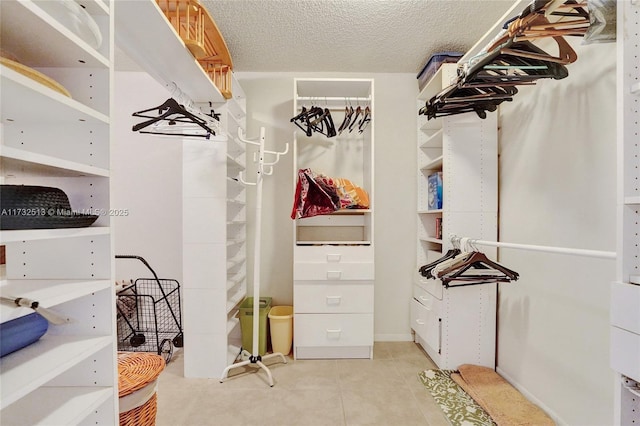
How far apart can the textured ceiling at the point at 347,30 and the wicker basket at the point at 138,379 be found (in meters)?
2.08

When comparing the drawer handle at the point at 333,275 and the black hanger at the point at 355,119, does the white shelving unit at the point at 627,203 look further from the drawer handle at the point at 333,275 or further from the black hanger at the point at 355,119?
the black hanger at the point at 355,119

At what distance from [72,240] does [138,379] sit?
0.66 meters

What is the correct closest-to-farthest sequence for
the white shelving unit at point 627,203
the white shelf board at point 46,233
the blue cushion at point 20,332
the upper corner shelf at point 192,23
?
the white shelf board at point 46,233 → the blue cushion at point 20,332 → the white shelving unit at point 627,203 → the upper corner shelf at point 192,23

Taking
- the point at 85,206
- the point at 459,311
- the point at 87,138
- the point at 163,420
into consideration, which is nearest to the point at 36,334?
the point at 85,206

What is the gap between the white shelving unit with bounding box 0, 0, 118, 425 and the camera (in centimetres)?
81

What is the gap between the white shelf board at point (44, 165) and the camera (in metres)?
0.66

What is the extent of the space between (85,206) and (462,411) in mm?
2078

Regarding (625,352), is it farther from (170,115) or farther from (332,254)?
(170,115)

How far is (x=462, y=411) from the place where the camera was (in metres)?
1.60

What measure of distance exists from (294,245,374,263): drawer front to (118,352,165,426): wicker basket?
1.10 meters

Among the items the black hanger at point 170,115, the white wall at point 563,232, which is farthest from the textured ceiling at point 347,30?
the black hanger at point 170,115

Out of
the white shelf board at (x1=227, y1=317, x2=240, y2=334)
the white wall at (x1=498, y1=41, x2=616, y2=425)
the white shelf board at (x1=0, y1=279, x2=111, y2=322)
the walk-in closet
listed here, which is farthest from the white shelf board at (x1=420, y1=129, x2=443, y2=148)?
the white shelf board at (x1=0, y1=279, x2=111, y2=322)

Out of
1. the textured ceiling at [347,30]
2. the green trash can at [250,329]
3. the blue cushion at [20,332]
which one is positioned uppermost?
the textured ceiling at [347,30]

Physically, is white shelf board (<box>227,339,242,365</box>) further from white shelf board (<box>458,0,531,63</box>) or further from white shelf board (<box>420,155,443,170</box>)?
white shelf board (<box>458,0,531,63</box>)
